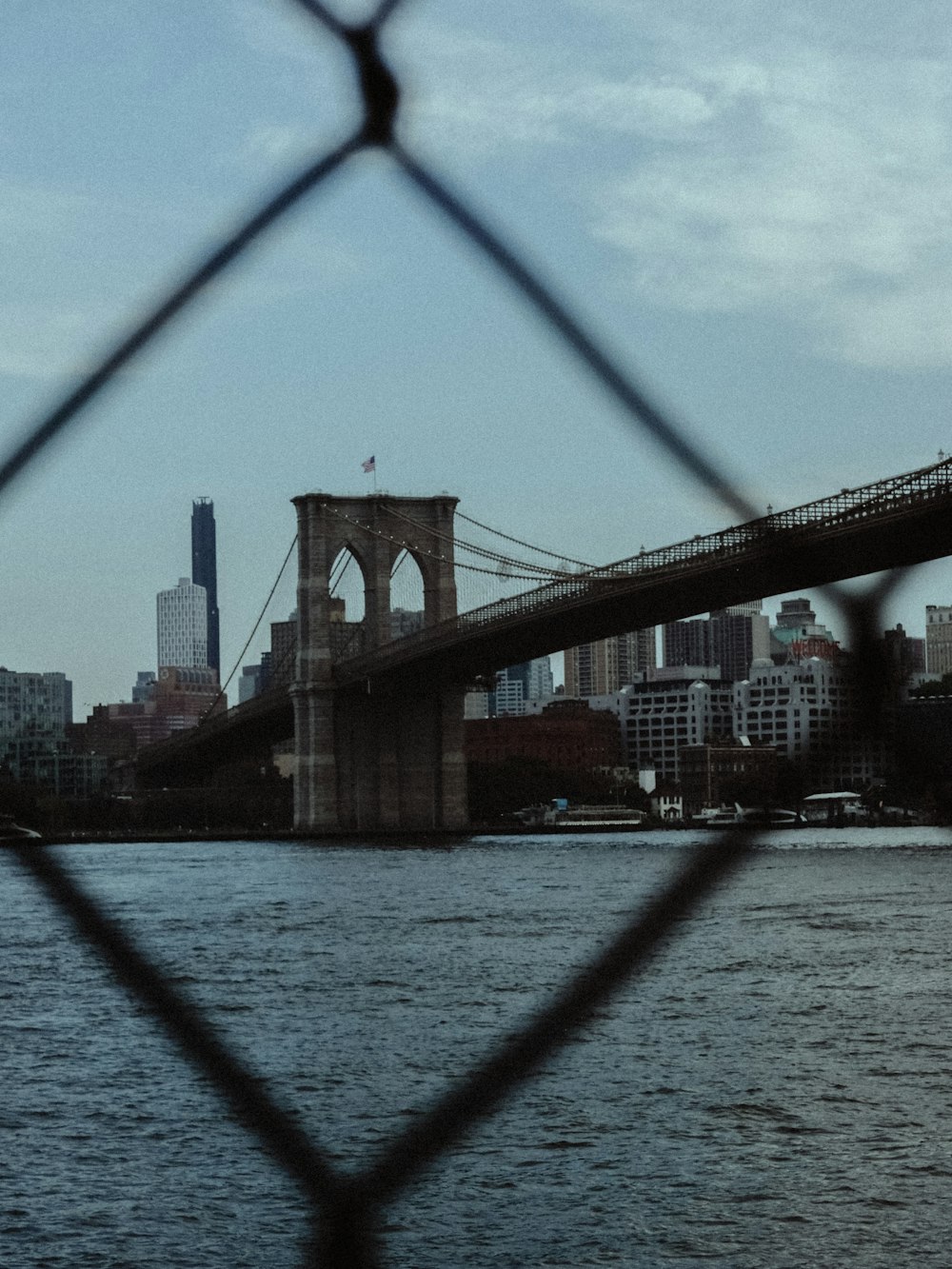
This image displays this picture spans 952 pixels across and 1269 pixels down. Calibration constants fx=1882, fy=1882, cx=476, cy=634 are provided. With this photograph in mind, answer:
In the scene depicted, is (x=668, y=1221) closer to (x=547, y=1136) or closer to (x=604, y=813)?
(x=547, y=1136)

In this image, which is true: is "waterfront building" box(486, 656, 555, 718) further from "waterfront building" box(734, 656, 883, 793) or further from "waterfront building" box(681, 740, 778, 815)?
"waterfront building" box(734, 656, 883, 793)

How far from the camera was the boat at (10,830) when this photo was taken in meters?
1.11

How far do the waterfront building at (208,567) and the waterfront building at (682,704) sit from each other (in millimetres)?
461

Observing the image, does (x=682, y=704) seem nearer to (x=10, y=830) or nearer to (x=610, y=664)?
(x=10, y=830)

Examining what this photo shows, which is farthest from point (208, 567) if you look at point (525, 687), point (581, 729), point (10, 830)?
point (525, 687)

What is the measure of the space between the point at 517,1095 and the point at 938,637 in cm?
318

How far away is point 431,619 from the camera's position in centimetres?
2436

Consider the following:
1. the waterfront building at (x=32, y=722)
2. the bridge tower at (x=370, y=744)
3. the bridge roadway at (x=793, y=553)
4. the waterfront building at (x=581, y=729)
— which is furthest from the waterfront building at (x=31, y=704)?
the bridge tower at (x=370, y=744)

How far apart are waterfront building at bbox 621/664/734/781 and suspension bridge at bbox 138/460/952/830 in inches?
2.9

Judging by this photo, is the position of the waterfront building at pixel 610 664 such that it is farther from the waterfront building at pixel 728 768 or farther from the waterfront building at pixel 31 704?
the waterfront building at pixel 31 704

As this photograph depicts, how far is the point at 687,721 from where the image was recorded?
6.23 ft

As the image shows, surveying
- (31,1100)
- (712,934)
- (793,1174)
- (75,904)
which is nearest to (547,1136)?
(793,1174)

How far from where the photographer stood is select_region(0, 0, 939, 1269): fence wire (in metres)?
0.88

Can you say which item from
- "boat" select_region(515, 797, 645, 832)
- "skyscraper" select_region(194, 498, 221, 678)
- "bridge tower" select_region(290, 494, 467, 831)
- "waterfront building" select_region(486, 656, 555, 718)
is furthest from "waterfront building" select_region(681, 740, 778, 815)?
"boat" select_region(515, 797, 645, 832)
